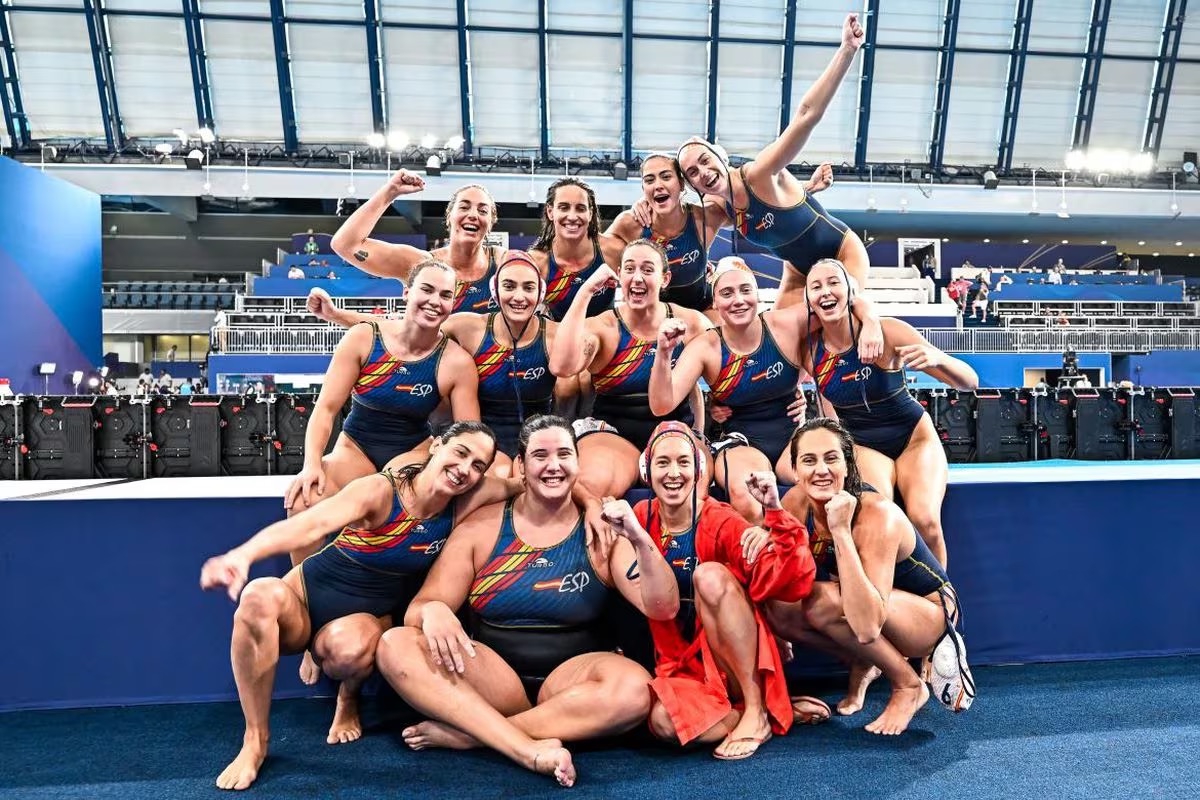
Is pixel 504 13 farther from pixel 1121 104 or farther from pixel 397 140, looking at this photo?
pixel 1121 104

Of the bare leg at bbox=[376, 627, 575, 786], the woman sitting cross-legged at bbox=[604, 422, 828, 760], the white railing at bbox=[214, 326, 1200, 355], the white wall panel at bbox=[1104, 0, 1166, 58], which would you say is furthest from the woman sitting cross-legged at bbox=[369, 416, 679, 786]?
the white wall panel at bbox=[1104, 0, 1166, 58]

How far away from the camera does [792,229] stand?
365cm

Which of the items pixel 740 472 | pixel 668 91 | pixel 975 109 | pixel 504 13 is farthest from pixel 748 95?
pixel 740 472

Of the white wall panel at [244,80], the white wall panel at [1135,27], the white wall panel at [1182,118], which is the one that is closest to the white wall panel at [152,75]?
the white wall panel at [244,80]

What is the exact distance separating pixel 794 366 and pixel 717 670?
1.25 metres

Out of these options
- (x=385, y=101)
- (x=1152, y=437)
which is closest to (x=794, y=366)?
(x=1152, y=437)

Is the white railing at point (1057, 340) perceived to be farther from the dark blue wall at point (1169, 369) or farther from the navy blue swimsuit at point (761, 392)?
the navy blue swimsuit at point (761, 392)

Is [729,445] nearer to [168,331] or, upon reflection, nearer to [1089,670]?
[1089,670]

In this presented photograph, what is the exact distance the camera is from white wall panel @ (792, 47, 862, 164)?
16797 millimetres

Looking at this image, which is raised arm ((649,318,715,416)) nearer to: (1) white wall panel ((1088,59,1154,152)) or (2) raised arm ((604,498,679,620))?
(2) raised arm ((604,498,679,620))

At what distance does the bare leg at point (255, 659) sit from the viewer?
239cm

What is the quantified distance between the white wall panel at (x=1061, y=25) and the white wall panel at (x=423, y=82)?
11330 millimetres

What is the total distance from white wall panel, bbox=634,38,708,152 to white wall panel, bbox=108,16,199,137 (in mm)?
8793

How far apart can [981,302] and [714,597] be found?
640 inches
